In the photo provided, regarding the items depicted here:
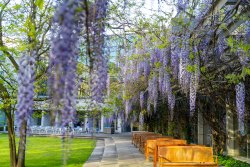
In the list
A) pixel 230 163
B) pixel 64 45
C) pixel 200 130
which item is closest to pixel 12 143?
pixel 230 163

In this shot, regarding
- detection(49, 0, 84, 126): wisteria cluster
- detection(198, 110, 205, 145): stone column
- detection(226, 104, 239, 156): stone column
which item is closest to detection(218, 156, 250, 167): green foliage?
detection(226, 104, 239, 156): stone column

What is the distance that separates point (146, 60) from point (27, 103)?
303 inches

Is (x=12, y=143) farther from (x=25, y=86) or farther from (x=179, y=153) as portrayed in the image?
(x=25, y=86)

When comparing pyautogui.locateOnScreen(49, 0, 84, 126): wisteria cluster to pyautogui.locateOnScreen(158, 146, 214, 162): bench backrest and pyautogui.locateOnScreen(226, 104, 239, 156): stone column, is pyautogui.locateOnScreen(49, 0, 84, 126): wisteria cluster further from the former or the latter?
pyautogui.locateOnScreen(226, 104, 239, 156): stone column

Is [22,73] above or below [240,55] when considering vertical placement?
below

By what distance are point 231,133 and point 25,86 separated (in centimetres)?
977

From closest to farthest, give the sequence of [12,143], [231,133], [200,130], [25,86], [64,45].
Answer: [64,45] → [25,86] → [12,143] → [231,133] → [200,130]

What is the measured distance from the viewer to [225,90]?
9.91 m

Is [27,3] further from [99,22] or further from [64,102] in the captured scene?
[64,102]

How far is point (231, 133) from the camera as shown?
11.1 metres

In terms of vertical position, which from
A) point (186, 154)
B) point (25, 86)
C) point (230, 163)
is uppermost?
point (25, 86)

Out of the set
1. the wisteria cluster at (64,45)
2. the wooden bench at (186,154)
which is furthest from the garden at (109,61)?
the wooden bench at (186,154)

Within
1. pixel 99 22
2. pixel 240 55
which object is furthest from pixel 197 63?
pixel 99 22

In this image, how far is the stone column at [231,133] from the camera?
10.9 m
